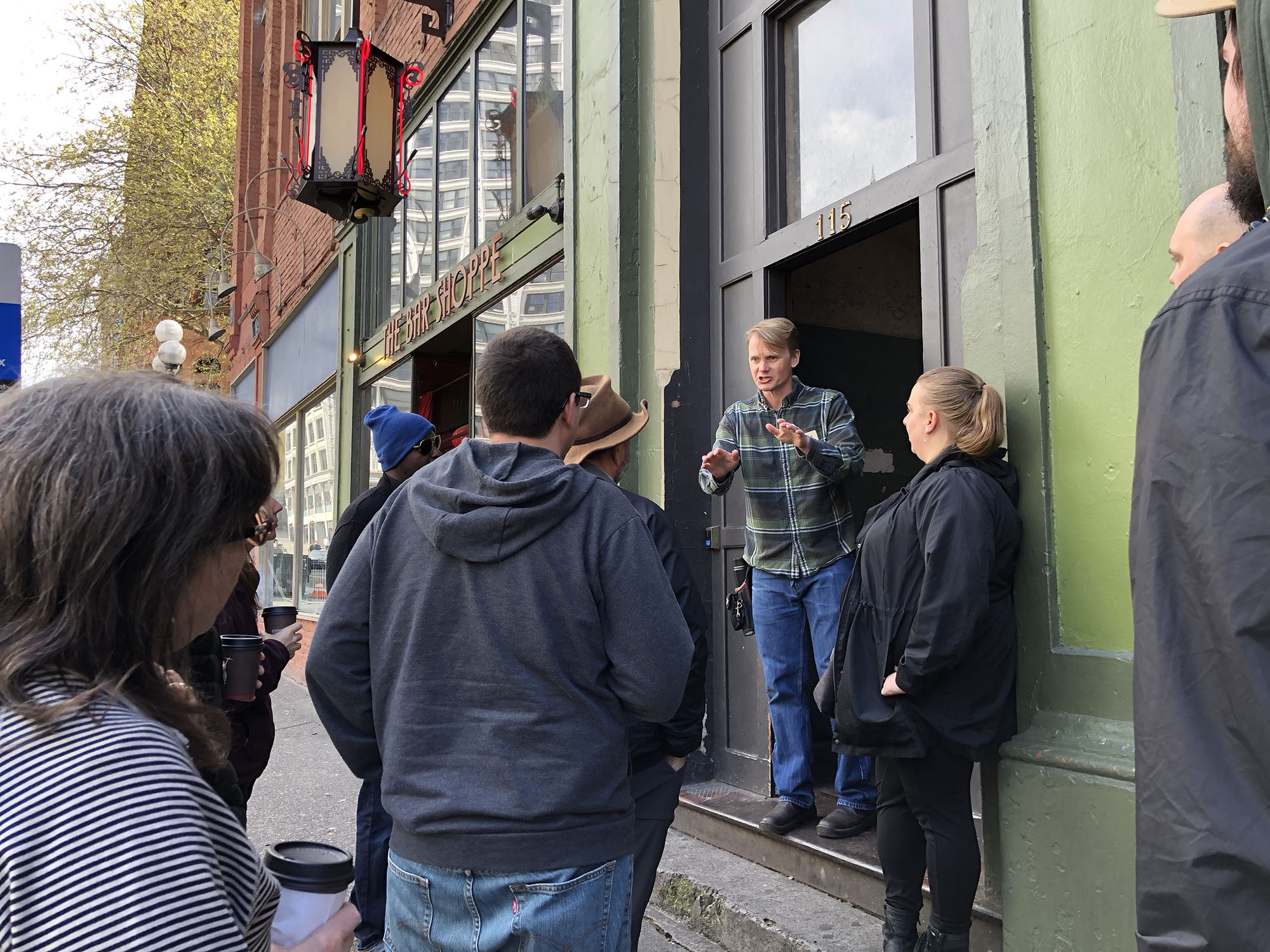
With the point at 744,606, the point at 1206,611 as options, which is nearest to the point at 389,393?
the point at 744,606

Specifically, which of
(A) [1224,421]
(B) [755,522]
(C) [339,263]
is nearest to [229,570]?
(A) [1224,421]

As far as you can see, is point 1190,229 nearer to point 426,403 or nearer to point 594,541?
point 594,541

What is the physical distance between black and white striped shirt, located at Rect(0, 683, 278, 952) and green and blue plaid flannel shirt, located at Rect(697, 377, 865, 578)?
3357 mm

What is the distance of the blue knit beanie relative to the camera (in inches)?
156

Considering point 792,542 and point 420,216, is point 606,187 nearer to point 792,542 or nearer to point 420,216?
point 792,542

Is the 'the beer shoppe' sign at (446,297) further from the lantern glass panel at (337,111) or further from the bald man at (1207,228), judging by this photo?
the bald man at (1207,228)

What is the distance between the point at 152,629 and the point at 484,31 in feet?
26.2

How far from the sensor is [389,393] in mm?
10250

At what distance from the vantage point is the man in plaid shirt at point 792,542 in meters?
4.14

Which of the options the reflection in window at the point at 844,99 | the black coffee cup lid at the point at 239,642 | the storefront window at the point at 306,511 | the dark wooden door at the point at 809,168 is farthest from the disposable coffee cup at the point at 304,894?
the storefront window at the point at 306,511

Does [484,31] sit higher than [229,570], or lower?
higher

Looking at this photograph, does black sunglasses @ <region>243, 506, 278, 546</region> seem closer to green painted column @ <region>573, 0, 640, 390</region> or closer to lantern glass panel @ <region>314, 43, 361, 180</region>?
green painted column @ <region>573, 0, 640, 390</region>

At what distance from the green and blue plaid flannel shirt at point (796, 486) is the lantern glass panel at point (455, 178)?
185 inches

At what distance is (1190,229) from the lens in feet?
6.78
